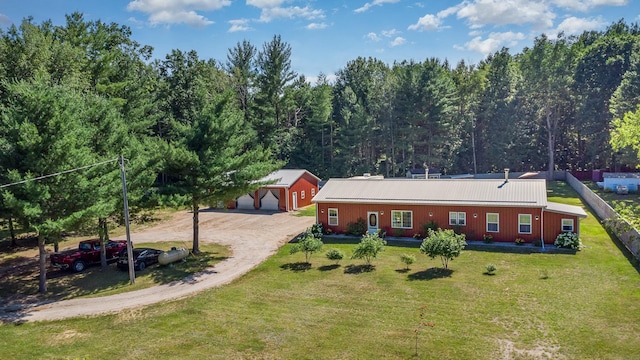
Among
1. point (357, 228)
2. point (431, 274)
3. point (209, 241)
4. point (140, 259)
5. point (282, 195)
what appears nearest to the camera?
point (431, 274)

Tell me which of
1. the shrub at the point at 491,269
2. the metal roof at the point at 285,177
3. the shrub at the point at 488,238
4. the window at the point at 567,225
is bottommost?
the shrub at the point at 491,269

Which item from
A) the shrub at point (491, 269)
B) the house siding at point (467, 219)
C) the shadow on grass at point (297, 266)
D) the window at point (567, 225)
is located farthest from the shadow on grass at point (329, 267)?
the window at point (567, 225)

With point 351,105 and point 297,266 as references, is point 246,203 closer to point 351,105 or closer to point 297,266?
point 297,266

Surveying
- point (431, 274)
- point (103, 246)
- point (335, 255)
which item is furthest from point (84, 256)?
point (431, 274)

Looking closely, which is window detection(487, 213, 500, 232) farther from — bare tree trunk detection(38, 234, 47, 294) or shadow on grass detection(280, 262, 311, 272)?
bare tree trunk detection(38, 234, 47, 294)

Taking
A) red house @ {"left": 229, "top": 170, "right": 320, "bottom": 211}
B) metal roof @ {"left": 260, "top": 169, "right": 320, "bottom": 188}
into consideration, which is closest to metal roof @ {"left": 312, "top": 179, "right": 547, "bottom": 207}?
metal roof @ {"left": 260, "top": 169, "right": 320, "bottom": 188}

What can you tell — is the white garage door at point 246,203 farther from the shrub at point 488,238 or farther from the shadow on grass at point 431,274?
the shadow on grass at point 431,274
